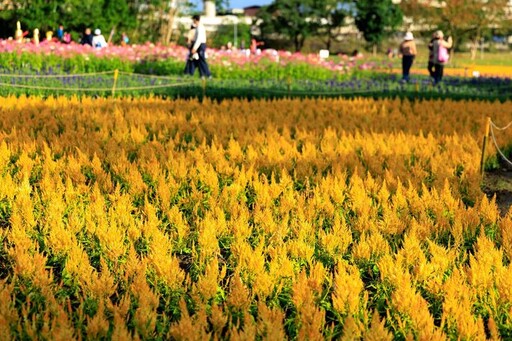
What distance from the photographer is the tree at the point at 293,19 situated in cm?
4388

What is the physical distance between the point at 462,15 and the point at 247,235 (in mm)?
37033

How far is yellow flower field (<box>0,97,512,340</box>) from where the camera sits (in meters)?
3.86

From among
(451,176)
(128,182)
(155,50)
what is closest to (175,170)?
(128,182)

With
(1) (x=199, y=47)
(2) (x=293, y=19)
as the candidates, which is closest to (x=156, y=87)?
(1) (x=199, y=47)

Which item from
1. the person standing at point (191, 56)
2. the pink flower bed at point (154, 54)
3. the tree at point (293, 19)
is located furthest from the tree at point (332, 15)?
the person standing at point (191, 56)

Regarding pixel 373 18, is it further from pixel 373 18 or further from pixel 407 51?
pixel 407 51

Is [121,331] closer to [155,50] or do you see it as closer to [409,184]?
[409,184]

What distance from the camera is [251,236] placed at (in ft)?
18.0

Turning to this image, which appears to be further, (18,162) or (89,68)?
(89,68)

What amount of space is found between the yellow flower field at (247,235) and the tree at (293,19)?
35.0 metres

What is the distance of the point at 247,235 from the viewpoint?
17.1ft

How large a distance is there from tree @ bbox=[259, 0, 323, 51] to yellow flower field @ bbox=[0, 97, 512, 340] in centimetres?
3502

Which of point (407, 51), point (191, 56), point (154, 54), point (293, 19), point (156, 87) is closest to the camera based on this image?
point (156, 87)

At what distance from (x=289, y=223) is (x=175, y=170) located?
5.04 feet
